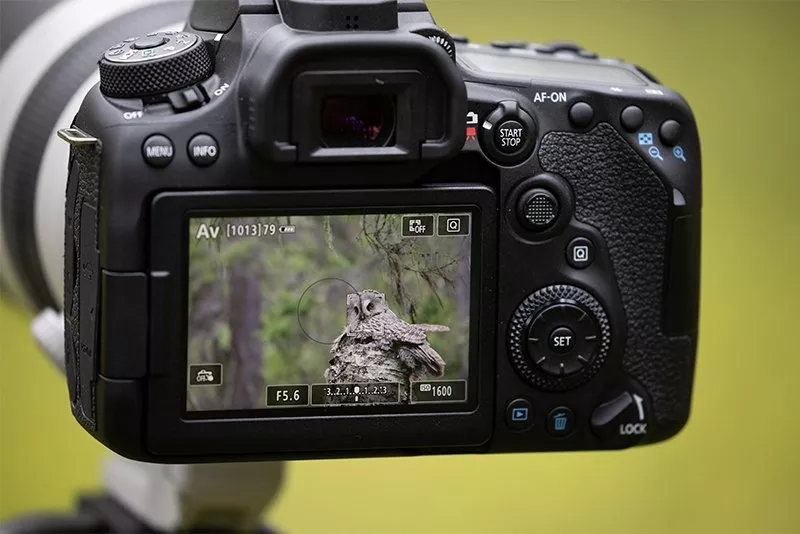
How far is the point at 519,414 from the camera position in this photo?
2.46ft

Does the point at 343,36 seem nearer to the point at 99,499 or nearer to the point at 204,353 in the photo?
the point at 204,353

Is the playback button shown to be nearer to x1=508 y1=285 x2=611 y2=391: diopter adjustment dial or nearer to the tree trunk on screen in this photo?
x1=508 y1=285 x2=611 y2=391: diopter adjustment dial

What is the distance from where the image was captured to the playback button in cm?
75

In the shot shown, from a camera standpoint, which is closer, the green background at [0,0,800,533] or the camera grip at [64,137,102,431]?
the camera grip at [64,137,102,431]

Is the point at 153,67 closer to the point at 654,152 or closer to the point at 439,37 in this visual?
the point at 439,37

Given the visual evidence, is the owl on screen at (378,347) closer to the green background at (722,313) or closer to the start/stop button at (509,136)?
the start/stop button at (509,136)

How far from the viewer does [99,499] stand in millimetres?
1121

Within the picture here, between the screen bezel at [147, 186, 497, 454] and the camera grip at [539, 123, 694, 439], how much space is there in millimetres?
55

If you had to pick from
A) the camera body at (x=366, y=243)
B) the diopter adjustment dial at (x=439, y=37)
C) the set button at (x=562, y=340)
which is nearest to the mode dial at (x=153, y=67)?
the camera body at (x=366, y=243)

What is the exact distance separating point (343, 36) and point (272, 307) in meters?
0.14

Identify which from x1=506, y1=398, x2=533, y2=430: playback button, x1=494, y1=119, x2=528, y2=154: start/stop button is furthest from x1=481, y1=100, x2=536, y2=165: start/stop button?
x1=506, y1=398, x2=533, y2=430: playback button

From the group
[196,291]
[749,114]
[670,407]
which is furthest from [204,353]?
[749,114]

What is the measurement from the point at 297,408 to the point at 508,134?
0.58 feet

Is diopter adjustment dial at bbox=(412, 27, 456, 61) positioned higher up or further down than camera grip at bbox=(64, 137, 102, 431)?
higher up
